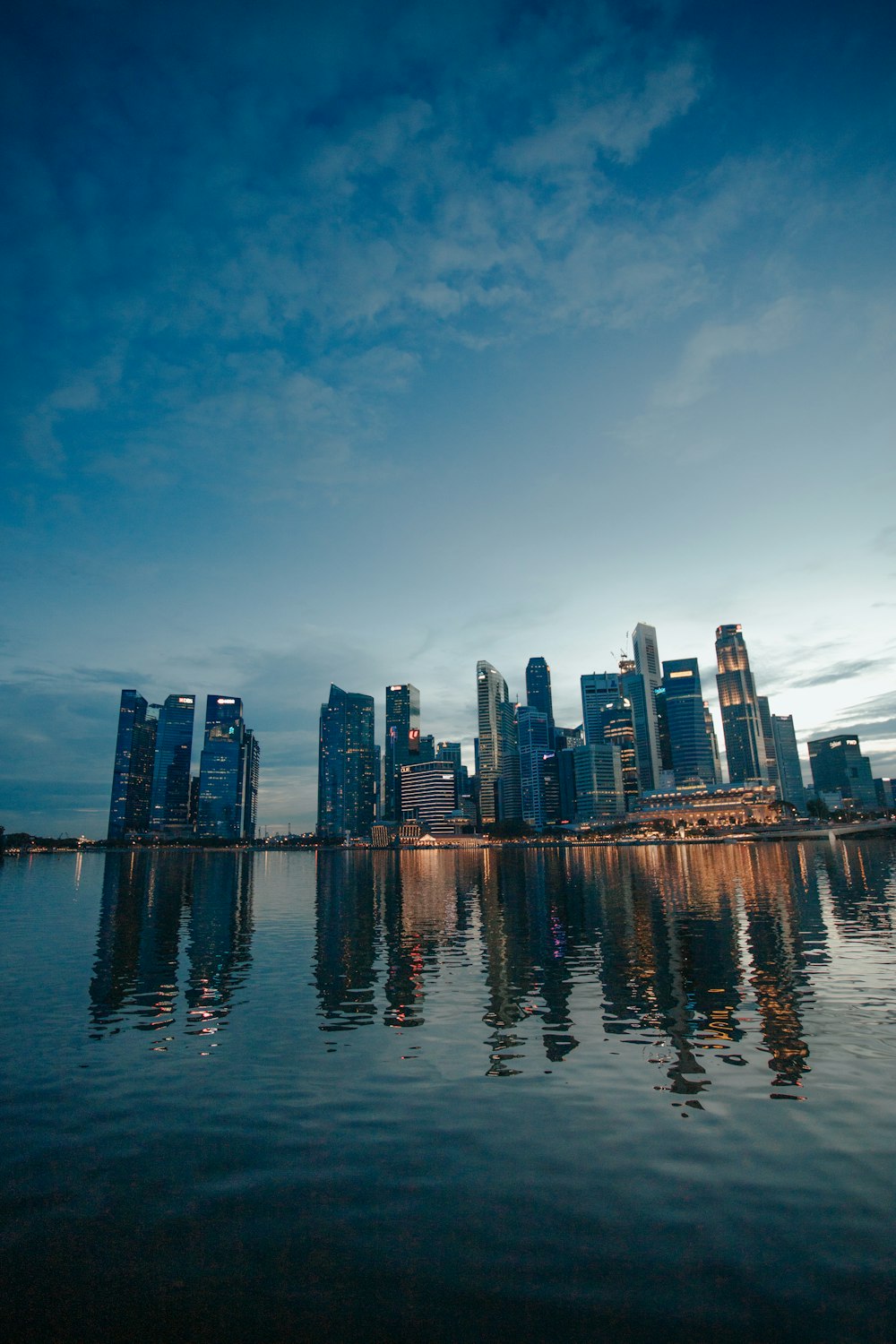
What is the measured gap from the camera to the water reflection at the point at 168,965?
2834cm

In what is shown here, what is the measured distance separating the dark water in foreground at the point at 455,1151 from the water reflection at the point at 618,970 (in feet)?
0.80

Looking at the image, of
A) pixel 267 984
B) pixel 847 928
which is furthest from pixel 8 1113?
pixel 847 928

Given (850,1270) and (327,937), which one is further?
(327,937)

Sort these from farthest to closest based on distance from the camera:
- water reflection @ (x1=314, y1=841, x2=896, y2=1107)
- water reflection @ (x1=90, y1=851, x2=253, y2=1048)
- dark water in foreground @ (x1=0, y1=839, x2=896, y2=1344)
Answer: water reflection @ (x1=90, y1=851, x2=253, y2=1048) < water reflection @ (x1=314, y1=841, x2=896, y2=1107) < dark water in foreground @ (x1=0, y1=839, x2=896, y2=1344)

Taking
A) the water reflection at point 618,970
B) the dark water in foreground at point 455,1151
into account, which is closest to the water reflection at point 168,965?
the dark water in foreground at point 455,1151

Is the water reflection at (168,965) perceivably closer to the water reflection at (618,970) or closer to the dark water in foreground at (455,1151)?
the dark water in foreground at (455,1151)

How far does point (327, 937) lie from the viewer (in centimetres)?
5166

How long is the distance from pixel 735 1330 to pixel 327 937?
4508 cm

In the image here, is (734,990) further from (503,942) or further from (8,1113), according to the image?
(8,1113)

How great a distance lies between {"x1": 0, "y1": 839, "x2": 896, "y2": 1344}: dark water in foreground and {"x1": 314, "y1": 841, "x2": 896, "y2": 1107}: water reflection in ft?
0.80

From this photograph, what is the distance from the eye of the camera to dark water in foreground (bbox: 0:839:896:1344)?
10617mm

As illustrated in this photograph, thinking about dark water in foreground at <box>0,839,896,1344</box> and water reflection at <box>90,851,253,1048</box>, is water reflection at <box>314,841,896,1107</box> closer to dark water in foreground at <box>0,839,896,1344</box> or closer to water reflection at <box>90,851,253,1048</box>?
dark water in foreground at <box>0,839,896,1344</box>

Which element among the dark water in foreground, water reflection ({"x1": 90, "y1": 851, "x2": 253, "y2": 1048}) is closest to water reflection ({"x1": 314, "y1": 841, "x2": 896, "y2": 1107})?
the dark water in foreground

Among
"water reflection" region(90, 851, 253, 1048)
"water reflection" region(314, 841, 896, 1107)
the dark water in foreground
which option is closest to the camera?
the dark water in foreground
